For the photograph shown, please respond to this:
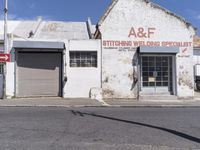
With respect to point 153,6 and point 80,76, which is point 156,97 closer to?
point 80,76

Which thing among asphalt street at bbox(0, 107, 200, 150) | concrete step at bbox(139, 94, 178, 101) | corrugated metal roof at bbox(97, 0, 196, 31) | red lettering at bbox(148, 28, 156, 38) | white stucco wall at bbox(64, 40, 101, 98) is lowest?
→ asphalt street at bbox(0, 107, 200, 150)

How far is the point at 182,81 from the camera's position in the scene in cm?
2164

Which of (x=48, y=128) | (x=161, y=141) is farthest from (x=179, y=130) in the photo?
(x=48, y=128)

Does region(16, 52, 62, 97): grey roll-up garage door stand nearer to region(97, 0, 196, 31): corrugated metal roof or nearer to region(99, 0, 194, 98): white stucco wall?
region(99, 0, 194, 98): white stucco wall

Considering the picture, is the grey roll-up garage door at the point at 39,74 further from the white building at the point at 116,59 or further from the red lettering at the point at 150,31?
the red lettering at the point at 150,31

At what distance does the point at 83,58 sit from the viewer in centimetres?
2072

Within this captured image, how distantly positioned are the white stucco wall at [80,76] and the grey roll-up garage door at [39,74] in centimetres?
73

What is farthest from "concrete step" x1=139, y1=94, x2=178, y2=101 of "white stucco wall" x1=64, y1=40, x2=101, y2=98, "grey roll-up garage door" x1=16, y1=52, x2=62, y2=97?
"grey roll-up garage door" x1=16, y1=52, x2=62, y2=97

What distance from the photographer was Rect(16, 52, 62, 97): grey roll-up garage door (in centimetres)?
2038

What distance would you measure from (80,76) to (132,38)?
4.12m

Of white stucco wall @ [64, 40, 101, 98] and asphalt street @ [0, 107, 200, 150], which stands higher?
white stucco wall @ [64, 40, 101, 98]

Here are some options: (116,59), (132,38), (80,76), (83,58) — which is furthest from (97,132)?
(132,38)

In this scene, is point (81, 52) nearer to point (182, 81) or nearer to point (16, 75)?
point (16, 75)

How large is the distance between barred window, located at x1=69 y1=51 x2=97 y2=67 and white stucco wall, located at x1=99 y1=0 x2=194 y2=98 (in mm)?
644
